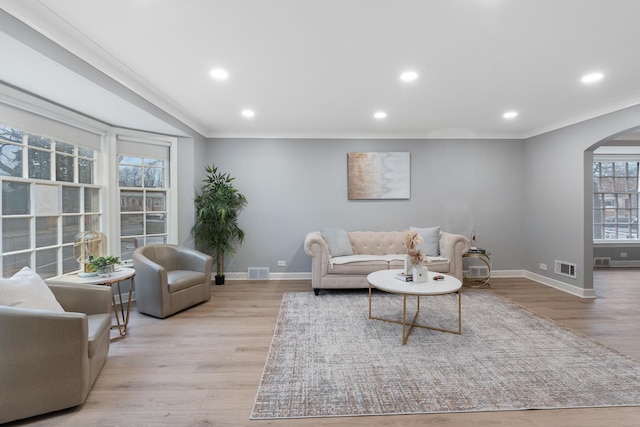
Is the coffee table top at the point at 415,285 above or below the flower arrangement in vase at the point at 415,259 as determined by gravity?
below

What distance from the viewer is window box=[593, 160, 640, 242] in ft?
19.9

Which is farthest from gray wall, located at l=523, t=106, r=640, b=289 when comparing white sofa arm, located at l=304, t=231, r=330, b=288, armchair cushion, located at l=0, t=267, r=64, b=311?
armchair cushion, located at l=0, t=267, r=64, b=311

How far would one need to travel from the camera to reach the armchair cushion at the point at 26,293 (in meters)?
1.88

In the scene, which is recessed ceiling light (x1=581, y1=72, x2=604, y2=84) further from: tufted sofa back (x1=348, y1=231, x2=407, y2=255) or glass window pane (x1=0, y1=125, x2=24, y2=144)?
glass window pane (x1=0, y1=125, x2=24, y2=144)

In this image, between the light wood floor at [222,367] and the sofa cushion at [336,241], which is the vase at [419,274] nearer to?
the light wood floor at [222,367]

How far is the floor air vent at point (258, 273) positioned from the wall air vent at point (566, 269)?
4529 mm

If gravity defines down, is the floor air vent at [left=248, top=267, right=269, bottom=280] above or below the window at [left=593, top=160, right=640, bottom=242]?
below

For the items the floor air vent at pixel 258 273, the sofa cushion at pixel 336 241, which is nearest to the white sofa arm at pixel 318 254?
the sofa cushion at pixel 336 241

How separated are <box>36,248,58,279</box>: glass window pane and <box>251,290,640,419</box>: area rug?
94.4 inches

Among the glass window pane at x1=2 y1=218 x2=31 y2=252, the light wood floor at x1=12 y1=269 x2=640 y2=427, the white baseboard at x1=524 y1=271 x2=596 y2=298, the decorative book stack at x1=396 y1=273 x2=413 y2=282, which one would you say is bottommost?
the light wood floor at x1=12 y1=269 x2=640 y2=427

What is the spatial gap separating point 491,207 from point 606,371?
3316 mm

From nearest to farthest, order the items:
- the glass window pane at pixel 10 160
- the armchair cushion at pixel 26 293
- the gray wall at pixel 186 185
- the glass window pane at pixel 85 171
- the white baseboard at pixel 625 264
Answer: the armchair cushion at pixel 26 293, the glass window pane at pixel 10 160, the glass window pane at pixel 85 171, the gray wall at pixel 186 185, the white baseboard at pixel 625 264

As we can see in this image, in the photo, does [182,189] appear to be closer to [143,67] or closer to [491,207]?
[143,67]

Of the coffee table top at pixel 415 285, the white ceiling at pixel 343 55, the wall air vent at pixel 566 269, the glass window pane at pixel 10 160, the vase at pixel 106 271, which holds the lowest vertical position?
the wall air vent at pixel 566 269
